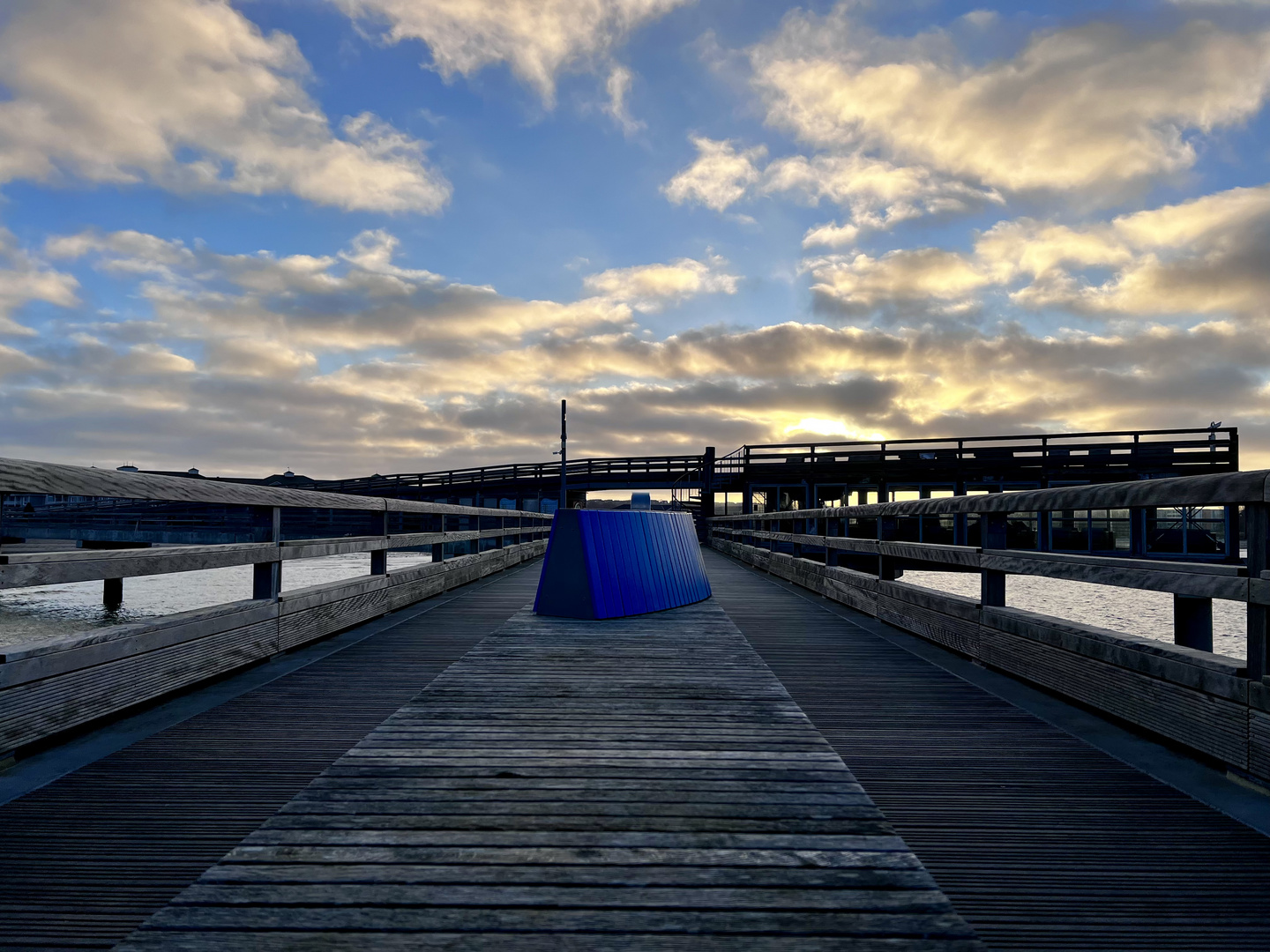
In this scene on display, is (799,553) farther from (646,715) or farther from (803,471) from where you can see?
(803,471)

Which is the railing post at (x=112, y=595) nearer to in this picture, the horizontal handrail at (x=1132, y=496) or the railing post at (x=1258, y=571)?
the horizontal handrail at (x=1132, y=496)

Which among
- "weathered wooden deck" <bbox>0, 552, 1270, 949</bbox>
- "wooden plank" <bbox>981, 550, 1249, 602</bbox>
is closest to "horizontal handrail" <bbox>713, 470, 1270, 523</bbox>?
"wooden plank" <bbox>981, 550, 1249, 602</bbox>

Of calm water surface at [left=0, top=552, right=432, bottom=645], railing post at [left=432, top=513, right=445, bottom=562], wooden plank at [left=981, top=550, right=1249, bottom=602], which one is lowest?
calm water surface at [left=0, top=552, right=432, bottom=645]

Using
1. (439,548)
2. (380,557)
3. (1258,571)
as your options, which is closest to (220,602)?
(439,548)

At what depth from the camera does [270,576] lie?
4816 mm

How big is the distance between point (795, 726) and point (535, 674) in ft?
5.49

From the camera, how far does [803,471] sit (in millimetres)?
29844

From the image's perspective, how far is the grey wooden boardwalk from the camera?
168 centimetres

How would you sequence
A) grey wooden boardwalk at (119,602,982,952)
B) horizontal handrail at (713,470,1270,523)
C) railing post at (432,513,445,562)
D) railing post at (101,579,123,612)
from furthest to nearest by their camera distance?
railing post at (101,579,123,612), railing post at (432,513,445,562), horizontal handrail at (713,470,1270,523), grey wooden boardwalk at (119,602,982,952)

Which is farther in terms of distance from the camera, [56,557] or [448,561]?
[448,561]

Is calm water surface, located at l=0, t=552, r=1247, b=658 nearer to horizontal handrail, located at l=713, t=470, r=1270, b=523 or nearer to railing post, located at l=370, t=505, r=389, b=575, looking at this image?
railing post, located at l=370, t=505, r=389, b=575

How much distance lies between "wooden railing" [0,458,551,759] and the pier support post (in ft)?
15.6

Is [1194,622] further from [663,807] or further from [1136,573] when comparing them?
[663,807]

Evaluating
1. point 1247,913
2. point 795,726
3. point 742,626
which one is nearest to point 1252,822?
point 1247,913
